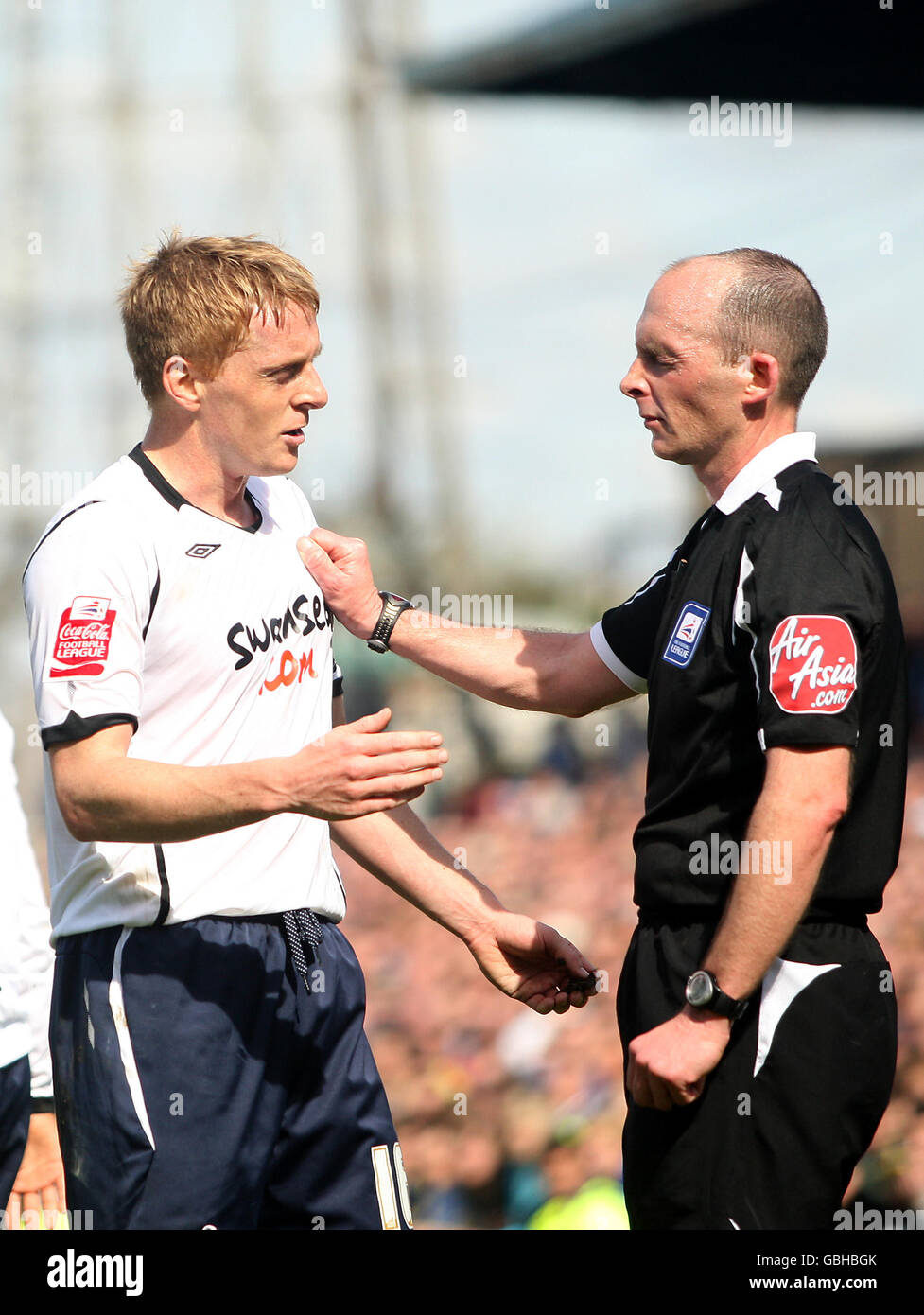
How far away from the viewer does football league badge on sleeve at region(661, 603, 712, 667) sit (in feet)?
9.41

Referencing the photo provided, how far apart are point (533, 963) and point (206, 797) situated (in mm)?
1159

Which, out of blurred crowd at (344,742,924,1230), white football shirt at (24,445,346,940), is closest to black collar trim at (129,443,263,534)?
white football shirt at (24,445,346,940)

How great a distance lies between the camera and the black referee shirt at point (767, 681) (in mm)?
2684

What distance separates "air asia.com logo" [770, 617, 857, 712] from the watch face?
54 cm

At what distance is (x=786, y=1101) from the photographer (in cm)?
276

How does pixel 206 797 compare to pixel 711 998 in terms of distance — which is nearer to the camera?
pixel 206 797

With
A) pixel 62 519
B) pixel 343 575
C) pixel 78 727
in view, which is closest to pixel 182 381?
pixel 62 519

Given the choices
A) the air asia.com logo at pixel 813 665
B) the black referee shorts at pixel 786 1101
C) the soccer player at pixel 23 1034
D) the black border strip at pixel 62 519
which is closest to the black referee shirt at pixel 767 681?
the air asia.com logo at pixel 813 665

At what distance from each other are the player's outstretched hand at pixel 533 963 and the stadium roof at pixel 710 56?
841cm

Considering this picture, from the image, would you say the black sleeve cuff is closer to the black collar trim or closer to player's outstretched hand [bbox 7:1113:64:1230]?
the black collar trim

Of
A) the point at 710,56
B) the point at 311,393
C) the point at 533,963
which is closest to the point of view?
the point at 311,393

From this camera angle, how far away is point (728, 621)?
2.82 meters

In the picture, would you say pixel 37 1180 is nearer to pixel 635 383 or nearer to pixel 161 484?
pixel 161 484
